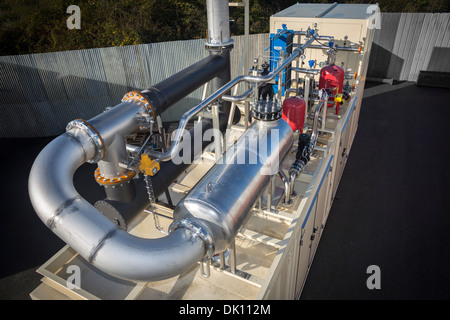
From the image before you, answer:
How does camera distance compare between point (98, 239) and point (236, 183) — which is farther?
point (236, 183)

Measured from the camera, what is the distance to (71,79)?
1145cm

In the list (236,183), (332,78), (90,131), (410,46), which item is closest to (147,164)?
(90,131)

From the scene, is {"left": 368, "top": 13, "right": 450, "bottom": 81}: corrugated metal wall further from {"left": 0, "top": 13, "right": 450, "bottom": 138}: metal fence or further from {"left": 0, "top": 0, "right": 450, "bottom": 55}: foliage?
{"left": 0, "top": 0, "right": 450, "bottom": 55}: foliage

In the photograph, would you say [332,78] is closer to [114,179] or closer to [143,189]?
[143,189]

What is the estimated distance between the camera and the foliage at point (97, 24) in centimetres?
1595

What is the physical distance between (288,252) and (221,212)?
4.02 feet

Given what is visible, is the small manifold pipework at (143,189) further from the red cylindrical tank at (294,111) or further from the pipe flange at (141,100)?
the red cylindrical tank at (294,111)

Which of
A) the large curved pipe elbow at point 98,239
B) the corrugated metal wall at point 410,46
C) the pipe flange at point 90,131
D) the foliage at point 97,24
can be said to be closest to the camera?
the large curved pipe elbow at point 98,239

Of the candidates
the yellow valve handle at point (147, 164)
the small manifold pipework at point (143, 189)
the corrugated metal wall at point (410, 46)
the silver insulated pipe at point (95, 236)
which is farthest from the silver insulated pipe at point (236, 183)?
the corrugated metal wall at point (410, 46)

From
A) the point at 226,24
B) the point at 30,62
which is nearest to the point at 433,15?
the point at 226,24

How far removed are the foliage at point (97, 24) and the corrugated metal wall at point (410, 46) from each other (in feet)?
30.4

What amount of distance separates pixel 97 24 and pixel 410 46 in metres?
15.5

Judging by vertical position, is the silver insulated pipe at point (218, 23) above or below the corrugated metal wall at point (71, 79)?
above

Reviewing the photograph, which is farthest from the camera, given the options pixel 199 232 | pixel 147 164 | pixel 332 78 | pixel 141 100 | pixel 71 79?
pixel 71 79
